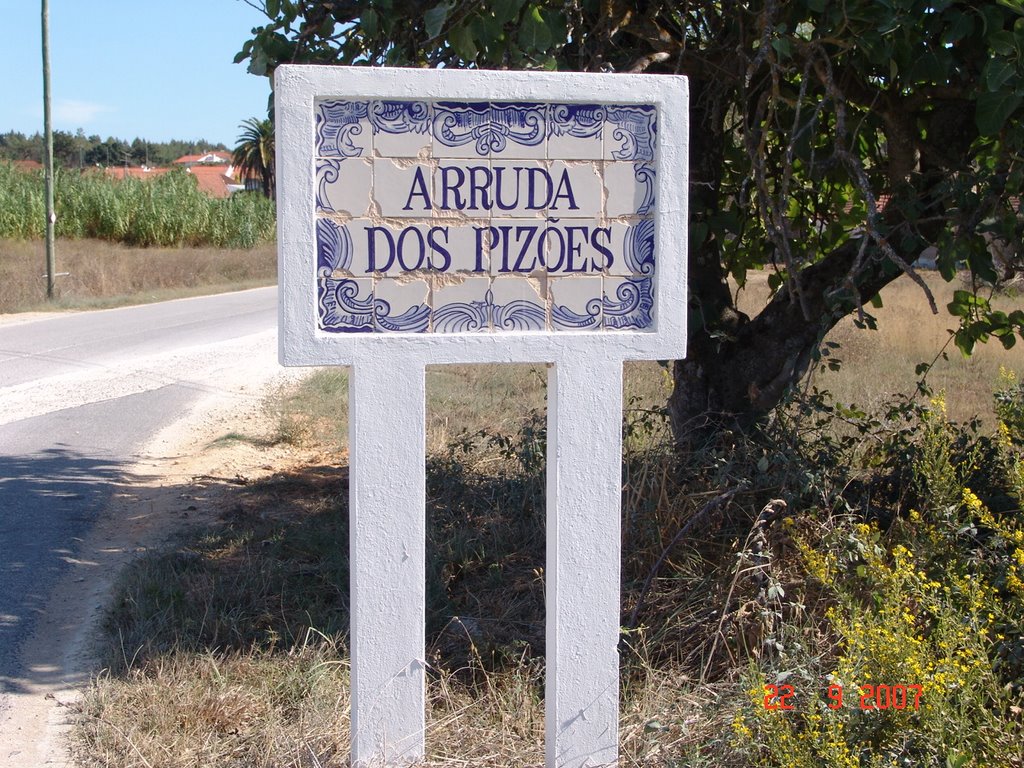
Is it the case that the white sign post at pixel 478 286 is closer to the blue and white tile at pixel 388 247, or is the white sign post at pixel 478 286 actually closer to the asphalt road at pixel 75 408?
the blue and white tile at pixel 388 247

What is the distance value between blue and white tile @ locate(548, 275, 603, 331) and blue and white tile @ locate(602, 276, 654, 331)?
0.03m

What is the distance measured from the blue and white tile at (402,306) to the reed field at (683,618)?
133 centimetres

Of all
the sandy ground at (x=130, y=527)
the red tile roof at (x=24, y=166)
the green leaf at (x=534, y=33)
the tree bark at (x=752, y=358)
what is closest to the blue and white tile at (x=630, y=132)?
the green leaf at (x=534, y=33)

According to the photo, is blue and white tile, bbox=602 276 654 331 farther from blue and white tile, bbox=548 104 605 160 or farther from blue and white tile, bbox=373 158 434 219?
blue and white tile, bbox=373 158 434 219

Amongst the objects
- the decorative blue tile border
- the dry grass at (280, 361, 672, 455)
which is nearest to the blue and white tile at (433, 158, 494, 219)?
the decorative blue tile border

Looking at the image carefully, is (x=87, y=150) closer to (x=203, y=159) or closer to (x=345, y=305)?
(x=203, y=159)

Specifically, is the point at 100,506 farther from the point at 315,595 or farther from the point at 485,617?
the point at 485,617

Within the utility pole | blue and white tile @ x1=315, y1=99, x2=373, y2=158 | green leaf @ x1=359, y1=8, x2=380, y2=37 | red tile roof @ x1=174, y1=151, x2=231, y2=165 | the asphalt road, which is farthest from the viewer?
red tile roof @ x1=174, y1=151, x2=231, y2=165

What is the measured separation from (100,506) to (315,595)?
7.98 feet

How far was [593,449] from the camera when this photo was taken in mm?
3207

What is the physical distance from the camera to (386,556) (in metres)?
3.13

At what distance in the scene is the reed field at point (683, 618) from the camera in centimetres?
313

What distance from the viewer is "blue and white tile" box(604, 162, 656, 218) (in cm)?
314
